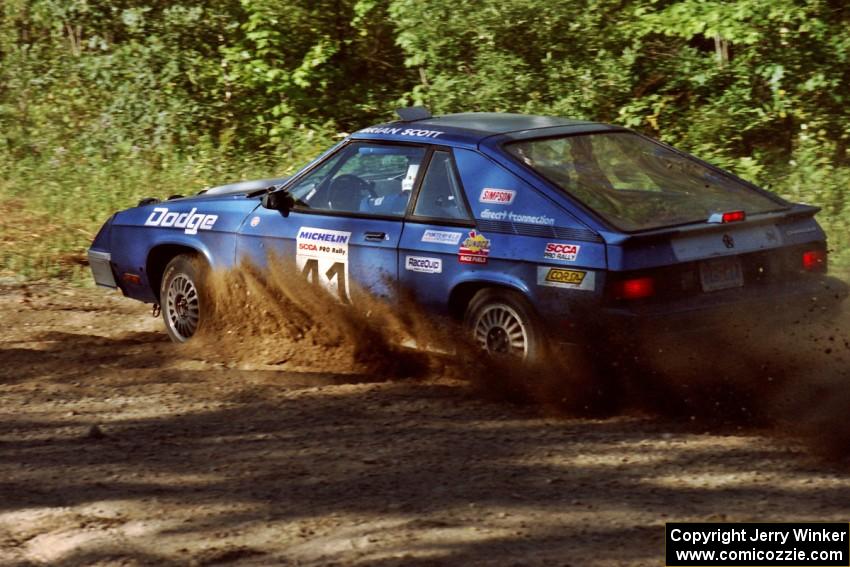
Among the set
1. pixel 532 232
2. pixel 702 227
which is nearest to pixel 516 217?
pixel 532 232

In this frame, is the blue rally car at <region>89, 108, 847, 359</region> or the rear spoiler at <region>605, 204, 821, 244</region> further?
the blue rally car at <region>89, 108, 847, 359</region>

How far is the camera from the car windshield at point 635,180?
21.8 ft

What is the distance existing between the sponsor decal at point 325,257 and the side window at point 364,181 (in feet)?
0.57

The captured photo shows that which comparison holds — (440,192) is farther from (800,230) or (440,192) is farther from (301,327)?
(800,230)

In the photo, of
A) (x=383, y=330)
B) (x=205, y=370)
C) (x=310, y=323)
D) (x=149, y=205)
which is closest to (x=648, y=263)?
(x=383, y=330)

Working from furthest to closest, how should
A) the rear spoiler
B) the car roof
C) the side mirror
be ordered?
the side mirror < the car roof < the rear spoiler

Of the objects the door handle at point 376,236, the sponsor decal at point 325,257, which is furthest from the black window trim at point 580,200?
the sponsor decal at point 325,257

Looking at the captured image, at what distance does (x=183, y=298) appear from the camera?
8.30 meters

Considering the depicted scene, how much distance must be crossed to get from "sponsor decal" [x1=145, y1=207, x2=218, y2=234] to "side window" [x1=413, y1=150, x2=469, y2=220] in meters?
1.63

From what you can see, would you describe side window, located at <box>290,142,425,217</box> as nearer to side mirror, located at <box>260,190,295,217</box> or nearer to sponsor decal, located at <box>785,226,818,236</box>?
side mirror, located at <box>260,190,295,217</box>

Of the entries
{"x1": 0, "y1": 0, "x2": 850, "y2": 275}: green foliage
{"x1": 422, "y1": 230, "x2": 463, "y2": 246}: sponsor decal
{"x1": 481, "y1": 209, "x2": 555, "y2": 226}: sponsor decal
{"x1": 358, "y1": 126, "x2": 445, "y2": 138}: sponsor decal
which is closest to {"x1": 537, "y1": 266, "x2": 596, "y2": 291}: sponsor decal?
{"x1": 481, "y1": 209, "x2": 555, "y2": 226}: sponsor decal

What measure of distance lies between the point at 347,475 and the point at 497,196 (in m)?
1.93

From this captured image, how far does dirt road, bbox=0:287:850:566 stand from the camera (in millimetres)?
4777

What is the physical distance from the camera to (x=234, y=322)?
A: 795 centimetres
